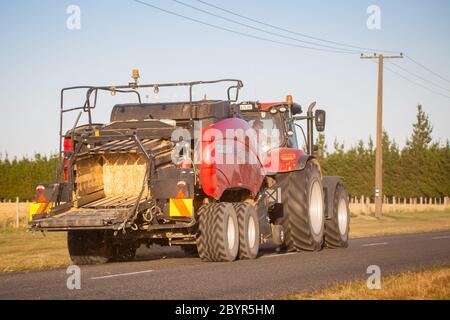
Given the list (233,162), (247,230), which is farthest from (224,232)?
(233,162)

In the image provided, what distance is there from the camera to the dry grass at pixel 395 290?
9.72 metres

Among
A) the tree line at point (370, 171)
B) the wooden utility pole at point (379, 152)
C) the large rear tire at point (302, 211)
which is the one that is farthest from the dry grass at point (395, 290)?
the tree line at point (370, 171)

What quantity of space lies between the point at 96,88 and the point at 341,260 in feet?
19.0

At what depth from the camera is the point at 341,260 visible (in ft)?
51.4

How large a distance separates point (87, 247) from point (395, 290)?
721cm

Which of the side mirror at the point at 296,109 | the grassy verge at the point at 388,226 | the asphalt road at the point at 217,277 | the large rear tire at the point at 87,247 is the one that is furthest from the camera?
the grassy verge at the point at 388,226

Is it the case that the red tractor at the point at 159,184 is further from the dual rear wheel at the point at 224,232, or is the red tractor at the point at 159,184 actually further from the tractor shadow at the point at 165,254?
the tractor shadow at the point at 165,254

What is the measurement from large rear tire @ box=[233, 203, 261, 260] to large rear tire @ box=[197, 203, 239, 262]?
51 centimetres

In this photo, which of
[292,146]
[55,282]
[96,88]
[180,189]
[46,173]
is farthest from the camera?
[46,173]

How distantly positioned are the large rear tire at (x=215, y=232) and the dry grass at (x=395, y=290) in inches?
151

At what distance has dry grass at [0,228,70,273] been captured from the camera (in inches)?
616

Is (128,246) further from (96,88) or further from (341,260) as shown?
(341,260)
